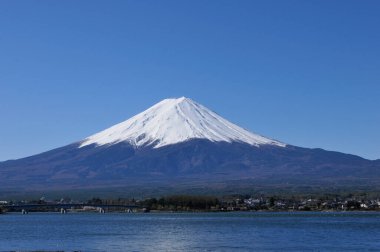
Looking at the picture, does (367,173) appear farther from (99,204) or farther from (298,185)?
(99,204)

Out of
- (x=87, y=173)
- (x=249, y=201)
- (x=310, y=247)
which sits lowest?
(x=310, y=247)

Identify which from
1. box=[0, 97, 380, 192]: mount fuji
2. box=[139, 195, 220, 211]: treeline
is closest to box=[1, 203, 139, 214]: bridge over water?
box=[139, 195, 220, 211]: treeline

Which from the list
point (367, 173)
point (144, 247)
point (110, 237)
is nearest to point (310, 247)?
point (144, 247)

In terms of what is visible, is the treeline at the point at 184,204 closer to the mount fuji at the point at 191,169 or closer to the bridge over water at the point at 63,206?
the bridge over water at the point at 63,206

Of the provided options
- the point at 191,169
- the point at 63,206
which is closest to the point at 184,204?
the point at 63,206

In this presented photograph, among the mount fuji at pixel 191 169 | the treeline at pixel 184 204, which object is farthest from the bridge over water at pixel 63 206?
the mount fuji at pixel 191 169

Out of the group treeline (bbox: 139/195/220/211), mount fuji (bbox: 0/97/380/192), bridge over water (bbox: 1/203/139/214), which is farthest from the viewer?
mount fuji (bbox: 0/97/380/192)

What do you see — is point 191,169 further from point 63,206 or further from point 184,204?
point 63,206

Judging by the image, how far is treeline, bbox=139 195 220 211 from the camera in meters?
92.5

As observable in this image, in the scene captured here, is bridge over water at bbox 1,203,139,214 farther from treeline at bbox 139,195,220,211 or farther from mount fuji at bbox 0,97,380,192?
mount fuji at bbox 0,97,380,192

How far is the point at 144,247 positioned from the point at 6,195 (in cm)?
10623

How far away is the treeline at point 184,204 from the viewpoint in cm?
9250

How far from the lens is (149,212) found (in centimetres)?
9356

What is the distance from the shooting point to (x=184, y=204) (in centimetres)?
9269
